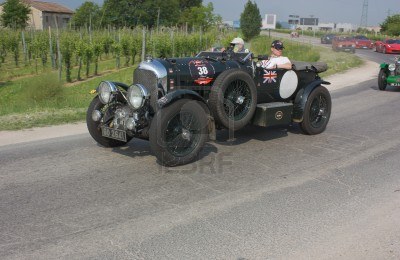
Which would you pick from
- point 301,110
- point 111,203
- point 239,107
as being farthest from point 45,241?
point 301,110

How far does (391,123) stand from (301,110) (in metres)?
2.78

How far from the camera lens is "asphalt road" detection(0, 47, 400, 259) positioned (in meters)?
3.69

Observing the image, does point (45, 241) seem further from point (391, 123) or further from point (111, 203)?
point (391, 123)

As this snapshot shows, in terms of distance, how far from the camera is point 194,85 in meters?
6.45

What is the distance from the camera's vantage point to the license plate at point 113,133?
5.74 m

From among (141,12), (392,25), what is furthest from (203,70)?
(392,25)

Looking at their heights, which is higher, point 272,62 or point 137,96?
point 272,62

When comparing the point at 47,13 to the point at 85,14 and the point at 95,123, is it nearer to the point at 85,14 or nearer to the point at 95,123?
the point at 85,14

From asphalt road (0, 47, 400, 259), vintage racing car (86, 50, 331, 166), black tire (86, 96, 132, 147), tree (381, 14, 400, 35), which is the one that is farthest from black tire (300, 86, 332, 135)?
tree (381, 14, 400, 35)

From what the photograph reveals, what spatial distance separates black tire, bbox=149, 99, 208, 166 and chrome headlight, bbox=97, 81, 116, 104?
100 centimetres

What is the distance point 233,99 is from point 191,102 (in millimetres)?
1035

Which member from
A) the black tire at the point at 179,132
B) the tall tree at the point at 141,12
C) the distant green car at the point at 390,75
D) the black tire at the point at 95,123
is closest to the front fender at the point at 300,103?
the black tire at the point at 179,132

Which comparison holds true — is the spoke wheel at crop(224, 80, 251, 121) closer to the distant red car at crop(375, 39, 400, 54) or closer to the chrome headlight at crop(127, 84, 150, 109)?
the chrome headlight at crop(127, 84, 150, 109)

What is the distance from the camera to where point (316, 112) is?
26.5 feet
